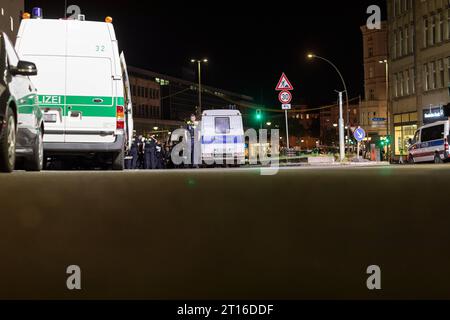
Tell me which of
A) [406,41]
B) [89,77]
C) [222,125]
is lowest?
[222,125]

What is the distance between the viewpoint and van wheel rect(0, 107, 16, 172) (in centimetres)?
1170

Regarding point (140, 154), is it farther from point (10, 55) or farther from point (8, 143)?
point (8, 143)

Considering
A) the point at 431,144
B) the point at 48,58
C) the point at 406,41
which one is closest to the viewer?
the point at 48,58

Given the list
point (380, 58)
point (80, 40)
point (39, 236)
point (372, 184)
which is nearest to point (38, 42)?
point (80, 40)

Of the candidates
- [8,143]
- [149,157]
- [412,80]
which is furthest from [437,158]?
[412,80]

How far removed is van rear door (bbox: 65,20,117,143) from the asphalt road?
324 inches

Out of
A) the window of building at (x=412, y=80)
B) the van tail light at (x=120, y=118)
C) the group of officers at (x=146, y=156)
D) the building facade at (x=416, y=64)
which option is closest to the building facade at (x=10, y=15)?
the building facade at (x=416, y=64)

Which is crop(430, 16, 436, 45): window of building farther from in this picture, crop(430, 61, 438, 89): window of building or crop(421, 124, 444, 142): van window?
crop(421, 124, 444, 142): van window

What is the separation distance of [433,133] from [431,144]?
531 millimetres

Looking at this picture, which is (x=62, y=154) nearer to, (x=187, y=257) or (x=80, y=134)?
(x=80, y=134)

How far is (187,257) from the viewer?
4895 mm

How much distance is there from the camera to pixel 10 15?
3386 inches

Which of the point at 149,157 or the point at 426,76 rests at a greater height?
the point at 426,76

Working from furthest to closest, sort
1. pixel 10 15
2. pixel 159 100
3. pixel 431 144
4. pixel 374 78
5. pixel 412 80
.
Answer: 1. pixel 159 100
2. pixel 374 78
3. pixel 10 15
4. pixel 412 80
5. pixel 431 144
